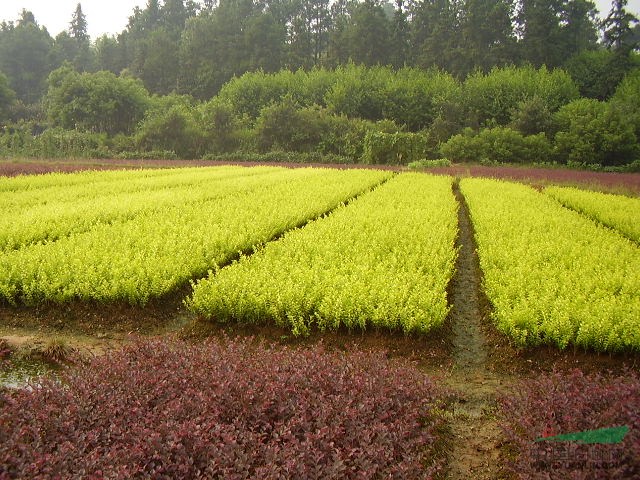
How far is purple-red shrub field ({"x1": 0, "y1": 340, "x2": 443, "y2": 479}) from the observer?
2562 millimetres

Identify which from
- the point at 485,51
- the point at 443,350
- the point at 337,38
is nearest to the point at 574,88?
the point at 485,51

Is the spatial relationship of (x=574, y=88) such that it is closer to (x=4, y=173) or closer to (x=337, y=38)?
(x=337, y=38)

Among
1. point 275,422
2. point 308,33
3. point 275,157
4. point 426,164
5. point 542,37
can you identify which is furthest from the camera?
point 308,33

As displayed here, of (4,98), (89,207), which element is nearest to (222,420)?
(89,207)

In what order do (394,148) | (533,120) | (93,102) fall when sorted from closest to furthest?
Answer: (394,148), (533,120), (93,102)

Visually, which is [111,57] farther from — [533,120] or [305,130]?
[533,120]

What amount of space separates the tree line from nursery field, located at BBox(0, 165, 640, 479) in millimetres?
26009

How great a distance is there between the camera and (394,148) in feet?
110

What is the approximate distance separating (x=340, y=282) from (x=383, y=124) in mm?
34867

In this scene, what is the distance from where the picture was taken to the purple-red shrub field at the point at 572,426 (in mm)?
2559

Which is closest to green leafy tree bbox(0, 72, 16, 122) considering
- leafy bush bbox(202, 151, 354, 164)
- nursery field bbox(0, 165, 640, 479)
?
leafy bush bbox(202, 151, 354, 164)

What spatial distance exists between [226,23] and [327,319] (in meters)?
71.2

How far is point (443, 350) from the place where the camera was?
507cm

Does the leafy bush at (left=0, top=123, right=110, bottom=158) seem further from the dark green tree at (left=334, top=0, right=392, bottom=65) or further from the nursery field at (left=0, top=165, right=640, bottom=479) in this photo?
the dark green tree at (left=334, top=0, right=392, bottom=65)
